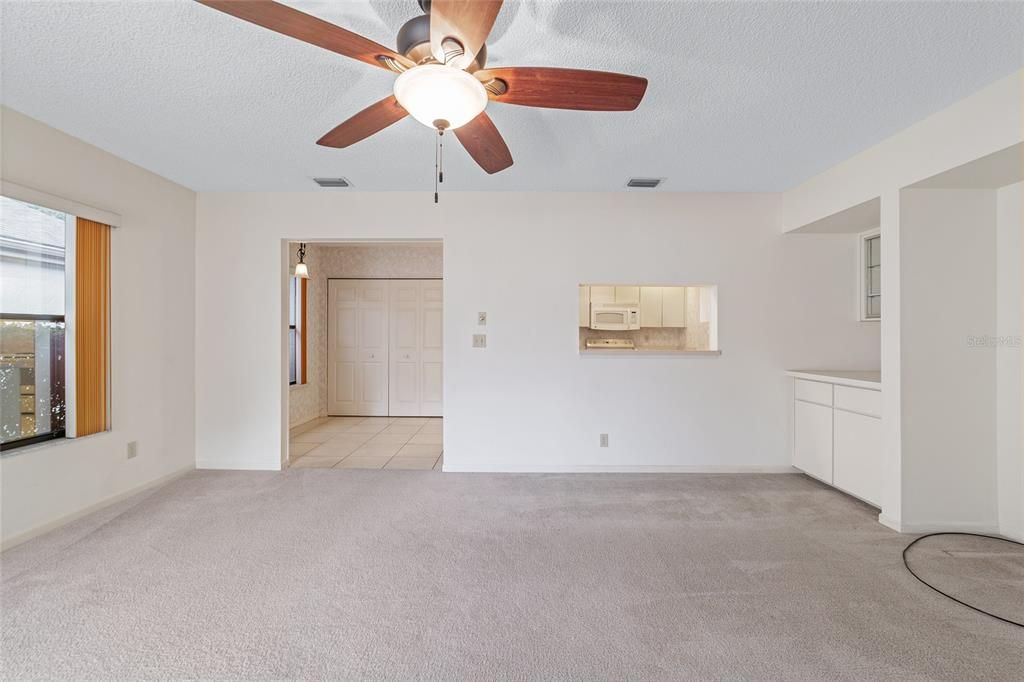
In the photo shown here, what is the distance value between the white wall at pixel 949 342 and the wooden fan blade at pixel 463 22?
2.76 m

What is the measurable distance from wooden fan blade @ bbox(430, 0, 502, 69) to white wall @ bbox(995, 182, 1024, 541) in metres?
3.21

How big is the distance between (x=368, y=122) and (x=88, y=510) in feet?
10.3

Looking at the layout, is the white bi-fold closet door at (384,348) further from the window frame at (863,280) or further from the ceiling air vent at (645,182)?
the window frame at (863,280)

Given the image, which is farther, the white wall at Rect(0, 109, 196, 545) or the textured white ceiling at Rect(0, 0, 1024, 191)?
the white wall at Rect(0, 109, 196, 545)

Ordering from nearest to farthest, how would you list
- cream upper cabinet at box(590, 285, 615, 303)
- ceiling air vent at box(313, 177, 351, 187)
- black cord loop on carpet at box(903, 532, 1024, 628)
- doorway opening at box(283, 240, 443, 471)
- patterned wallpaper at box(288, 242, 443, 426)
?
black cord loop on carpet at box(903, 532, 1024, 628) < ceiling air vent at box(313, 177, 351, 187) < cream upper cabinet at box(590, 285, 615, 303) < patterned wallpaper at box(288, 242, 443, 426) < doorway opening at box(283, 240, 443, 471)

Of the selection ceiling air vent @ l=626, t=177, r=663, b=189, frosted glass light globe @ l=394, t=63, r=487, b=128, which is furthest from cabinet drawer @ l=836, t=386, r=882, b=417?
frosted glass light globe @ l=394, t=63, r=487, b=128

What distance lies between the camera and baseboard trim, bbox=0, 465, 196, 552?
2.55 meters

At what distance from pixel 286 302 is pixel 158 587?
8.15 feet

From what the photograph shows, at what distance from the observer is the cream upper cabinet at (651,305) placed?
5.33 m

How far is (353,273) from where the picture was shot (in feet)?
22.0

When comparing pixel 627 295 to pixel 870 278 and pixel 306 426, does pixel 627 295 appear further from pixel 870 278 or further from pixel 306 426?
pixel 306 426

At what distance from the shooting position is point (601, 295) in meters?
5.33

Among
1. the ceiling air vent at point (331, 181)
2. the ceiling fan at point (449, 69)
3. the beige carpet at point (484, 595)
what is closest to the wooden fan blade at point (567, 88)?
the ceiling fan at point (449, 69)

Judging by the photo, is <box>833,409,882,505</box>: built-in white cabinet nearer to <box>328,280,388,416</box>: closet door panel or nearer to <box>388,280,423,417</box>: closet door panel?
<box>388,280,423,417</box>: closet door panel
